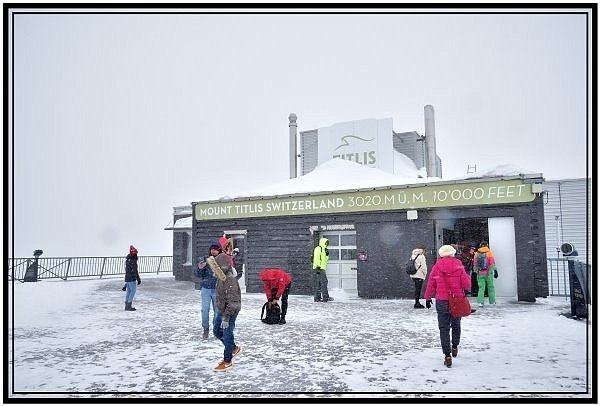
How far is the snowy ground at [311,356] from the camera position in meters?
4.85

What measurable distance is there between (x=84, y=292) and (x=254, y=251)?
21.6ft

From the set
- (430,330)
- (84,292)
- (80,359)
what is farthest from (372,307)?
(84,292)

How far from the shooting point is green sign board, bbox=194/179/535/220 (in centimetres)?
1146

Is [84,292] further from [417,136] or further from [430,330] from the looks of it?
[417,136]

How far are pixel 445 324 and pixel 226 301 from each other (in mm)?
2975

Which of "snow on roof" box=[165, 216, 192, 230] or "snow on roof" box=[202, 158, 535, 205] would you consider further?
"snow on roof" box=[165, 216, 192, 230]

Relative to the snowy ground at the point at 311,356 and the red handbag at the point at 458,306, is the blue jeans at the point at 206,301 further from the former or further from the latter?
the red handbag at the point at 458,306

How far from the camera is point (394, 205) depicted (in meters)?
12.8

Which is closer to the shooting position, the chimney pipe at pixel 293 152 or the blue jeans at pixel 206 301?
the blue jeans at pixel 206 301

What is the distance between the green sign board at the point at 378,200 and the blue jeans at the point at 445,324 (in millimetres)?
6679

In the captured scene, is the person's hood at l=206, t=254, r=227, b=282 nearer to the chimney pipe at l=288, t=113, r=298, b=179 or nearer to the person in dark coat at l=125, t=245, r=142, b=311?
the person in dark coat at l=125, t=245, r=142, b=311

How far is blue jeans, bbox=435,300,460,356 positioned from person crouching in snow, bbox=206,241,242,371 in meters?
2.73

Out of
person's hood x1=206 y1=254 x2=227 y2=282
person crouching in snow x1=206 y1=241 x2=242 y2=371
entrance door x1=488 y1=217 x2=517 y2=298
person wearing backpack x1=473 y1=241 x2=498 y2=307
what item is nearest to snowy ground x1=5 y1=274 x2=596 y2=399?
person crouching in snow x1=206 y1=241 x2=242 y2=371

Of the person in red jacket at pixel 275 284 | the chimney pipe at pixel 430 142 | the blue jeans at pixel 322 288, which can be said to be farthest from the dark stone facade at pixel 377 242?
the chimney pipe at pixel 430 142
